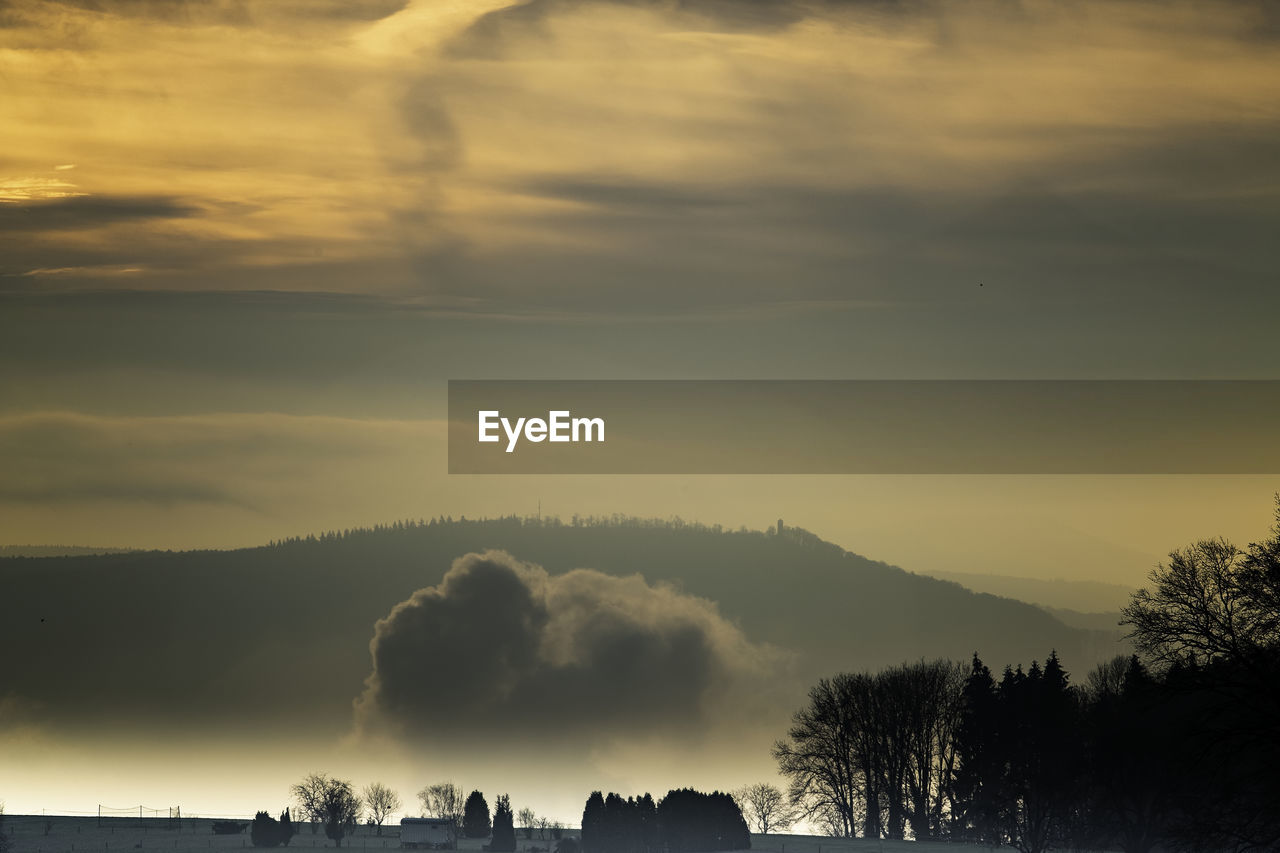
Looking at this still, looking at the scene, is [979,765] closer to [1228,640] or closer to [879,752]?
[879,752]

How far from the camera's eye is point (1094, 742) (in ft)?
454

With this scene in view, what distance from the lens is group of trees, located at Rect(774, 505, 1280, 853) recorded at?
69.1 meters

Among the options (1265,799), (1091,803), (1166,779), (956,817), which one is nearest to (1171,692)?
(1265,799)

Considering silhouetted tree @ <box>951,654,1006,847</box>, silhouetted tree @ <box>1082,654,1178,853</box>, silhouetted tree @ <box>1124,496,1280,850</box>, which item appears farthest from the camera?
silhouetted tree @ <box>951,654,1006,847</box>

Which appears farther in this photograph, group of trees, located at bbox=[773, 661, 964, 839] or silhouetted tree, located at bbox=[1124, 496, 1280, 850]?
group of trees, located at bbox=[773, 661, 964, 839]

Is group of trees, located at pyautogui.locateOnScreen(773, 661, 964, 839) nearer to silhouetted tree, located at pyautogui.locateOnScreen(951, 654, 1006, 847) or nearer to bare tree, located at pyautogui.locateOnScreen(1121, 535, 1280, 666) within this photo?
silhouetted tree, located at pyautogui.locateOnScreen(951, 654, 1006, 847)

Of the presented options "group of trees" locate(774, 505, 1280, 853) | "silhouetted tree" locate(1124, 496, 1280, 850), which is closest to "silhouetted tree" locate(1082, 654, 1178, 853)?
"group of trees" locate(774, 505, 1280, 853)

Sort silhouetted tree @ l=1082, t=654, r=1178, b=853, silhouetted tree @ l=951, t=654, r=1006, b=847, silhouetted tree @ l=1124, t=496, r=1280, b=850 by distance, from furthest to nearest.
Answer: silhouetted tree @ l=951, t=654, r=1006, b=847 < silhouetted tree @ l=1082, t=654, r=1178, b=853 < silhouetted tree @ l=1124, t=496, r=1280, b=850

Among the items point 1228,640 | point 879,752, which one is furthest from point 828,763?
point 1228,640

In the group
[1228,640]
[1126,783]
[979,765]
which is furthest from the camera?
[979,765]

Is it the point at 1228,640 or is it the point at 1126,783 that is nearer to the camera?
the point at 1228,640

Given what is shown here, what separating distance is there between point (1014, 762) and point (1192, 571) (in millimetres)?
88744

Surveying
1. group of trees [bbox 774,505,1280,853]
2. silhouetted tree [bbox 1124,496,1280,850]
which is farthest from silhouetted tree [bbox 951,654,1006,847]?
silhouetted tree [bbox 1124,496,1280,850]

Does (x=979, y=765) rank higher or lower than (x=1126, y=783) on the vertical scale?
higher
